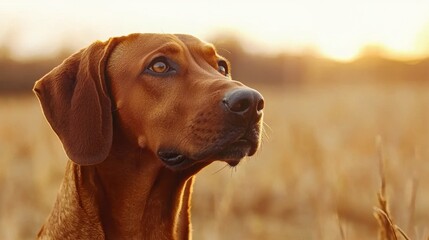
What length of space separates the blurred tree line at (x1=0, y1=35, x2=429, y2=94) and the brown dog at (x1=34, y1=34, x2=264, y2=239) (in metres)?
26.0

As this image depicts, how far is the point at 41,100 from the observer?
4445mm

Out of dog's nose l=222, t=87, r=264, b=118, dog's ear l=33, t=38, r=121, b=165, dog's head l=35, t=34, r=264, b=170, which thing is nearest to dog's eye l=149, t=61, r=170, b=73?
dog's head l=35, t=34, r=264, b=170

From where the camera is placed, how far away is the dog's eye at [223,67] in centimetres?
492

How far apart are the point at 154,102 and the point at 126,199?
550 millimetres

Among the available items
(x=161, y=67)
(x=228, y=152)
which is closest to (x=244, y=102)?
(x=228, y=152)

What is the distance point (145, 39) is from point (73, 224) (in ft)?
3.63

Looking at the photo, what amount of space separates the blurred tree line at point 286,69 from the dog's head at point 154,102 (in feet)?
85.1

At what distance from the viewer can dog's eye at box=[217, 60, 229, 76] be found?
492cm

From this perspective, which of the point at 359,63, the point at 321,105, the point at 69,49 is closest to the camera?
the point at 321,105

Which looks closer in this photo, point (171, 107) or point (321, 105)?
point (171, 107)

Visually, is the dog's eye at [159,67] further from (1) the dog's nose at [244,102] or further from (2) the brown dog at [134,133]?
(1) the dog's nose at [244,102]

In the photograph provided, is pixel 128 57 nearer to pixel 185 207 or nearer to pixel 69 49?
pixel 185 207

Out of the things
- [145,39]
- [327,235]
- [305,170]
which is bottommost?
[305,170]

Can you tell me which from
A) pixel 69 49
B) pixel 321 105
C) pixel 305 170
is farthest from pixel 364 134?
pixel 69 49
